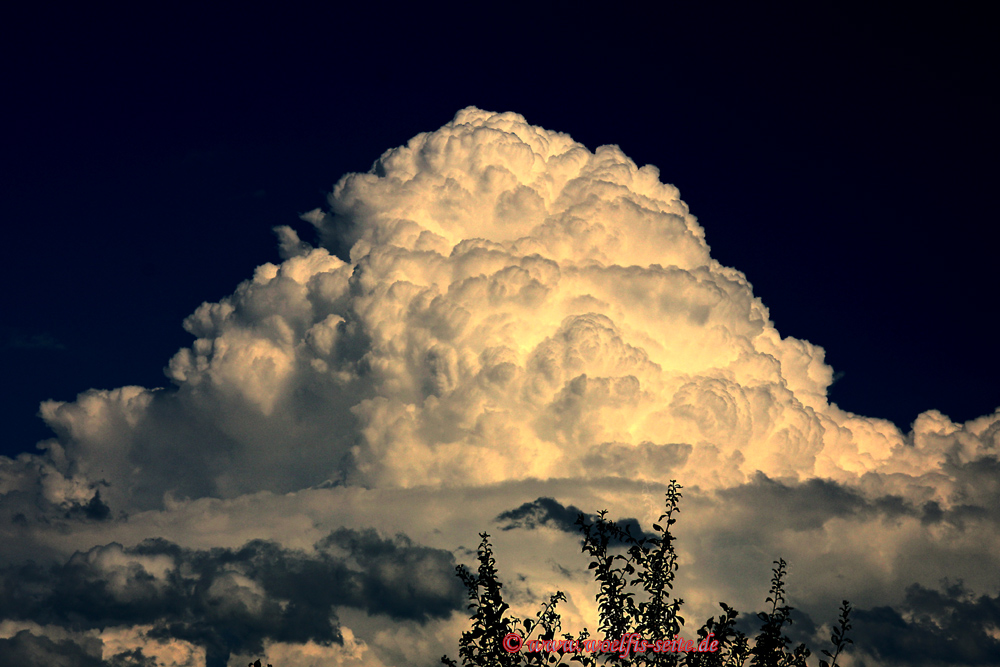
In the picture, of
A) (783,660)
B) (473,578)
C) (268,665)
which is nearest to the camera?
(473,578)

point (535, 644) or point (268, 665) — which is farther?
point (268, 665)

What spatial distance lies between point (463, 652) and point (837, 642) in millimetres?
11070

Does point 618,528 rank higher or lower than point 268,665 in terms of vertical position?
higher

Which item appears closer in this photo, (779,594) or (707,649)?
(707,649)

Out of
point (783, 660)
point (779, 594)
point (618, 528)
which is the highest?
point (618, 528)

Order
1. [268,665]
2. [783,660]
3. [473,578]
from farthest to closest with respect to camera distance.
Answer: [268,665], [783,660], [473,578]

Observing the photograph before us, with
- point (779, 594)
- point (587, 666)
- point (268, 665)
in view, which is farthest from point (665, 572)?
point (268, 665)

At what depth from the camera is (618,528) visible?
23.8 metres

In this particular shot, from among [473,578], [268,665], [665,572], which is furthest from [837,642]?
[268,665]

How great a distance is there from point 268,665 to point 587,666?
1218 cm

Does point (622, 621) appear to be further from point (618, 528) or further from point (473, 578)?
point (473, 578)

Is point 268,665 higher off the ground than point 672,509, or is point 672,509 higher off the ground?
point 672,509

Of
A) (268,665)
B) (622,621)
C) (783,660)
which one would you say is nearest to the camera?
(622,621)

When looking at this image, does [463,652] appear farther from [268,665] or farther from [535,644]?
[268,665]
